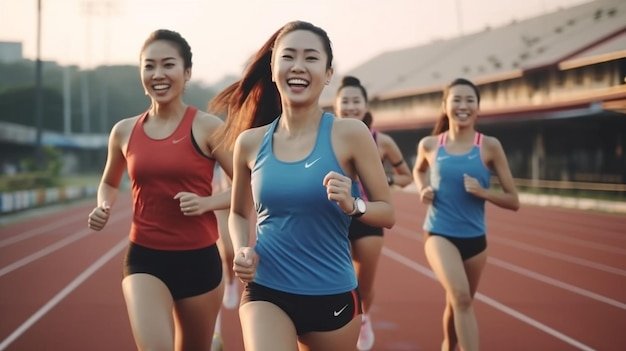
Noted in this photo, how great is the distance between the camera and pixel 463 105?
4301 mm

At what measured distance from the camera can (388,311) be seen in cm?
620

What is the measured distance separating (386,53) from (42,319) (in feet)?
132

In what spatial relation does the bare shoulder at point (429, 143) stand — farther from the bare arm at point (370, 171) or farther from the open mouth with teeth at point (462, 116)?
the bare arm at point (370, 171)

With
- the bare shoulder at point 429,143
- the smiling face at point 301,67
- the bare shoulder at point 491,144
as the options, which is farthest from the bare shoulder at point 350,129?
the bare shoulder at point 429,143

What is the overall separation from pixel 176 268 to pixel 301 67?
1.27m

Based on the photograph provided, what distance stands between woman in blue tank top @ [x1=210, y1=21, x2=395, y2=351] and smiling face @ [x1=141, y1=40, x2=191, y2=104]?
95 centimetres

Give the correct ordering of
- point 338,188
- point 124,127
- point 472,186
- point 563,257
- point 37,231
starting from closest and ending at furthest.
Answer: point 338,188 → point 124,127 → point 472,186 → point 563,257 → point 37,231

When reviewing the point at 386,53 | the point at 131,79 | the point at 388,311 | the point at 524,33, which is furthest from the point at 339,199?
the point at 131,79

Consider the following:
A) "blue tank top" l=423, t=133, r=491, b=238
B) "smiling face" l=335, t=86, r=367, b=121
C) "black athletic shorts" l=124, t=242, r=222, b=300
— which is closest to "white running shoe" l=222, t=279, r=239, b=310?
"smiling face" l=335, t=86, r=367, b=121

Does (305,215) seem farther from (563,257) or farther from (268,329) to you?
(563,257)

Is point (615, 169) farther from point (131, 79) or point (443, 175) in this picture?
point (131, 79)

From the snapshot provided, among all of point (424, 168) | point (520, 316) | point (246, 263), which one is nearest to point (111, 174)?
point (246, 263)

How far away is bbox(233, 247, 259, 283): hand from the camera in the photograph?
2.21 metres

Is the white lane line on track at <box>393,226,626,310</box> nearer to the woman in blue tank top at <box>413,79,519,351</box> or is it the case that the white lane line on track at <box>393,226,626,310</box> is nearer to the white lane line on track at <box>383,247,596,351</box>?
the white lane line on track at <box>383,247,596,351</box>
